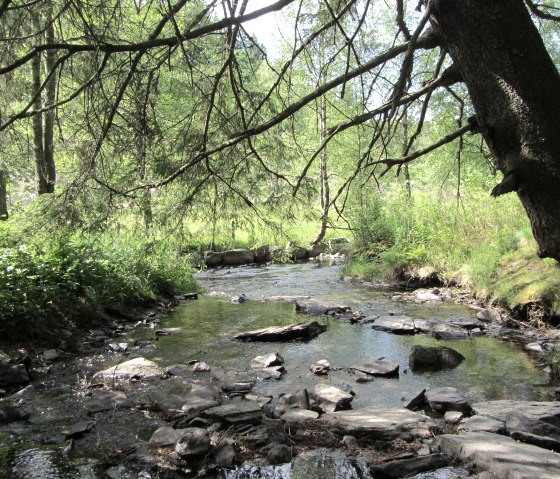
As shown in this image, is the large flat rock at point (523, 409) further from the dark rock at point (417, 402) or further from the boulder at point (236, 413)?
the boulder at point (236, 413)

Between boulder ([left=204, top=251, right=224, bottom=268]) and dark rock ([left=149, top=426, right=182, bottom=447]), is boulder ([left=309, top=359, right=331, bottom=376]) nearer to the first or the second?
dark rock ([left=149, top=426, right=182, bottom=447])

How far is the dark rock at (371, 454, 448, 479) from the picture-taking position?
11.9 feet

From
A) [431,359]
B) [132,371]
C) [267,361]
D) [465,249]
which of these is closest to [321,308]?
[267,361]

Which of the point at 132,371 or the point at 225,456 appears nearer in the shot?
the point at 225,456

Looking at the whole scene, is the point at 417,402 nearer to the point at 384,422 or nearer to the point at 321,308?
the point at 384,422

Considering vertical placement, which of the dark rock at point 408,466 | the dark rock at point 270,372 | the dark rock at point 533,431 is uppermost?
the dark rock at point 270,372

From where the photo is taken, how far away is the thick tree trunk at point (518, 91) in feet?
6.28

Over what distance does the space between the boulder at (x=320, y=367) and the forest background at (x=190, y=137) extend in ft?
6.33

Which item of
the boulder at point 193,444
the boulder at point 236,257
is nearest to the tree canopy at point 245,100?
the boulder at point 193,444

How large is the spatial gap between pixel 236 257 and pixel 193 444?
17.1m

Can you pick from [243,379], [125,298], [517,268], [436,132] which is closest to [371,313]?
[517,268]

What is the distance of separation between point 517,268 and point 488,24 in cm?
849

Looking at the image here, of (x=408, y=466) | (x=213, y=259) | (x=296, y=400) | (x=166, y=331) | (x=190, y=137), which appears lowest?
(x=408, y=466)

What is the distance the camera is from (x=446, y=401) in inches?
192
